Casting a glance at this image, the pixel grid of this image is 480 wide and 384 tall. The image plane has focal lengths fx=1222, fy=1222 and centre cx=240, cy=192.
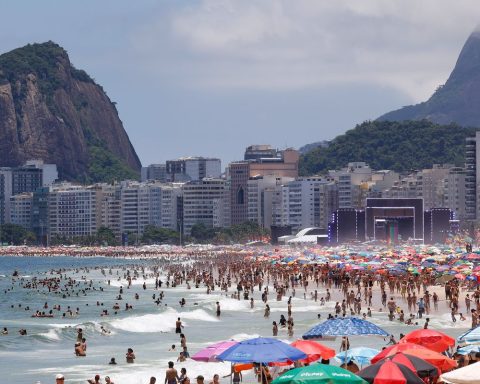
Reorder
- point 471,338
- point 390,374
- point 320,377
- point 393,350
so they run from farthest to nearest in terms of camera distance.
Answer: point 471,338 → point 393,350 → point 390,374 → point 320,377

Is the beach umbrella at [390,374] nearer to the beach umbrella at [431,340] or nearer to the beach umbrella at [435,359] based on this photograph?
the beach umbrella at [435,359]

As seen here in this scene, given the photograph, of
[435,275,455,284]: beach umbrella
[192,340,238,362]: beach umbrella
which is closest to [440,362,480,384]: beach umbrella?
[192,340,238,362]: beach umbrella

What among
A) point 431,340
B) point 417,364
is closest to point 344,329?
point 431,340

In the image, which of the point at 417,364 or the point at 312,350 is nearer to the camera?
the point at 417,364

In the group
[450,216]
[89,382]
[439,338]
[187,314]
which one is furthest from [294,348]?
[450,216]

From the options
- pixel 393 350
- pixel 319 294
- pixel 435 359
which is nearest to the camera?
pixel 435 359

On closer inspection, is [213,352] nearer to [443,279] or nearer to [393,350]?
[393,350]

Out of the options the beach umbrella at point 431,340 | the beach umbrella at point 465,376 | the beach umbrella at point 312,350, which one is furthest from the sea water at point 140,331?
the beach umbrella at point 465,376

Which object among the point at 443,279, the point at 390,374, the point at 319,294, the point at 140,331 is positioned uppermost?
the point at 390,374
